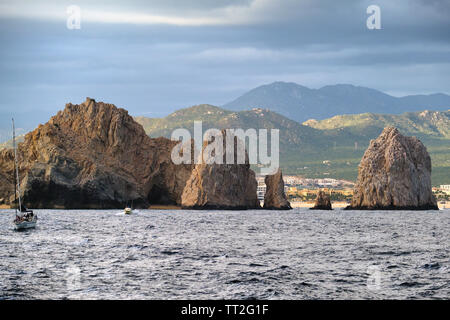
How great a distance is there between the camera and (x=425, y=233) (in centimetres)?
10744

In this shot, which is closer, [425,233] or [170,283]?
[170,283]

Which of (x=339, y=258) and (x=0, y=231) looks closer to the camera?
(x=339, y=258)

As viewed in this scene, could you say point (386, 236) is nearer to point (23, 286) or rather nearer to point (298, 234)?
point (298, 234)
